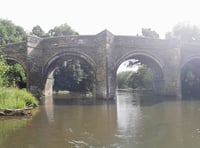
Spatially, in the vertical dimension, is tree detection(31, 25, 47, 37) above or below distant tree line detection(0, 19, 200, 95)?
above

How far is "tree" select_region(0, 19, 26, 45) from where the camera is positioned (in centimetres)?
4557

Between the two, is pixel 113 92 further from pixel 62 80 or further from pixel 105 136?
pixel 62 80

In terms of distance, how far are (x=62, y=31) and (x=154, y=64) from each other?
20626 mm

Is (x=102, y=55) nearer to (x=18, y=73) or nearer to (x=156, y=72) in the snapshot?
(x=156, y=72)

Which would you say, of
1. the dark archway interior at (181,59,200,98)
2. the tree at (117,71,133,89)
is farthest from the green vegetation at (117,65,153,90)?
the dark archway interior at (181,59,200,98)

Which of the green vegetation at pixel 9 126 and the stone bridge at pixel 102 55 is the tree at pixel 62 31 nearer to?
the stone bridge at pixel 102 55

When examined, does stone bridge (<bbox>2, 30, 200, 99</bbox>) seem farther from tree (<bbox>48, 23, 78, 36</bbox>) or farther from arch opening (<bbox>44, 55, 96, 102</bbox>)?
tree (<bbox>48, 23, 78, 36</bbox>)

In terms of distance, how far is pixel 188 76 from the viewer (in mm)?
36031

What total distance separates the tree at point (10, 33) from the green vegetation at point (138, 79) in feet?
64.9

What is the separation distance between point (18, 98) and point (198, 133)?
412 inches

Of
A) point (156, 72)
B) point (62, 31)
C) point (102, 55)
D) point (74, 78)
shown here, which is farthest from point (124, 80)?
point (102, 55)

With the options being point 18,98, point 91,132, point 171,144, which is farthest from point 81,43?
point 171,144

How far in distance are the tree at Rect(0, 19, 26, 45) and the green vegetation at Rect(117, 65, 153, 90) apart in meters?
19.8

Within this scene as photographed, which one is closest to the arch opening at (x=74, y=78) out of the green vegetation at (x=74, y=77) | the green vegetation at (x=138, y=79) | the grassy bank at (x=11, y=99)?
the green vegetation at (x=74, y=77)
